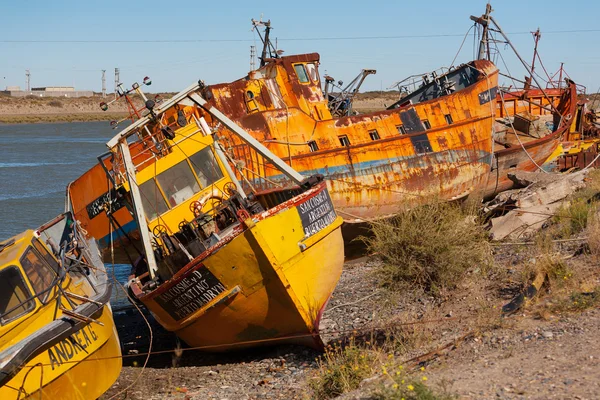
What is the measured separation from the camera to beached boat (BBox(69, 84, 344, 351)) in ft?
35.3

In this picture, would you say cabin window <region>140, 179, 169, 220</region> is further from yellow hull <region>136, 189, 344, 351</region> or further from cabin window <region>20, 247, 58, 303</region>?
cabin window <region>20, 247, 58, 303</region>

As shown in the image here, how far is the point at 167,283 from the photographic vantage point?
11.1 metres

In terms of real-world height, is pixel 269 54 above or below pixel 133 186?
above

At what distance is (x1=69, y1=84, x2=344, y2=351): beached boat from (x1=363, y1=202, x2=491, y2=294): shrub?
98 cm

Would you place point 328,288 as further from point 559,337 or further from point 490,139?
point 490,139

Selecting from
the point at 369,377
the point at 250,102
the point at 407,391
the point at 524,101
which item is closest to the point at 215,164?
the point at 369,377

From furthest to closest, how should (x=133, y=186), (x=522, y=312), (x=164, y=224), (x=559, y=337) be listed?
1. (x=164, y=224)
2. (x=133, y=186)
3. (x=522, y=312)
4. (x=559, y=337)

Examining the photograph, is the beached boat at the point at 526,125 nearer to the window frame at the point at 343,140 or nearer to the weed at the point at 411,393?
the window frame at the point at 343,140

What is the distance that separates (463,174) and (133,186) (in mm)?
12146

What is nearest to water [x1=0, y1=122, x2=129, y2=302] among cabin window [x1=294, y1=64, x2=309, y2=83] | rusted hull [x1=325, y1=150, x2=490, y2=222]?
rusted hull [x1=325, y1=150, x2=490, y2=222]

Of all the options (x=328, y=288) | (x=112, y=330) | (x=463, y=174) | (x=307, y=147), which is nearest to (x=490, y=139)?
(x=463, y=174)

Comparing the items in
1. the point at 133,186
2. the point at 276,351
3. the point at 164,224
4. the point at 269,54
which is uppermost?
the point at 269,54

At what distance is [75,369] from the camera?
9.22 meters

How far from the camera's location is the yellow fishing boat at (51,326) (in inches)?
339
